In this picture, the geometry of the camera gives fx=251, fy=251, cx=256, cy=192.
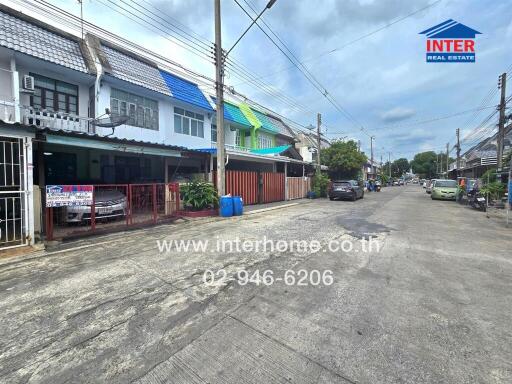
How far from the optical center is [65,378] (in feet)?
6.93

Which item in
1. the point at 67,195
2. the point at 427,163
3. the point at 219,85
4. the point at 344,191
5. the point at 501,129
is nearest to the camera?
the point at 67,195

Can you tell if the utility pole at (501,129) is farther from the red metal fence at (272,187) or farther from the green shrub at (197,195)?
the green shrub at (197,195)

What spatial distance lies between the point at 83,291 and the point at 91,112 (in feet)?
37.2

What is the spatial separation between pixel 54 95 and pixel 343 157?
24435mm

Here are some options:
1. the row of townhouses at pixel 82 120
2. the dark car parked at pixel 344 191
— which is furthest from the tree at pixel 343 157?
the row of townhouses at pixel 82 120

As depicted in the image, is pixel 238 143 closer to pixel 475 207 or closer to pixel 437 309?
pixel 475 207

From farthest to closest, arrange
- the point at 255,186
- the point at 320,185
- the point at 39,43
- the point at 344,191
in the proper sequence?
the point at 320,185, the point at 344,191, the point at 255,186, the point at 39,43

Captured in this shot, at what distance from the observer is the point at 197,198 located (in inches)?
433

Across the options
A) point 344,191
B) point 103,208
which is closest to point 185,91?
point 103,208

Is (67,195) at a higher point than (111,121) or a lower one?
lower

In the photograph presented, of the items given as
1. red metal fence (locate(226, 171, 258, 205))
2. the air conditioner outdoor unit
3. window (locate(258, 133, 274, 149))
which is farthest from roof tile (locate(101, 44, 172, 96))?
window (locate(258, 133, 274, 149))

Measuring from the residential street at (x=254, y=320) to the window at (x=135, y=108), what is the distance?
9.60 meters

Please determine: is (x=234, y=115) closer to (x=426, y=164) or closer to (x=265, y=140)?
(x=265, y=140)

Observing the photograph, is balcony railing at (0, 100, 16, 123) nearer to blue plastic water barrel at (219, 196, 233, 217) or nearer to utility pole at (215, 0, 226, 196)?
utility pole at (215, 0, 226, 196)
